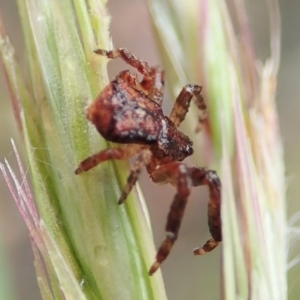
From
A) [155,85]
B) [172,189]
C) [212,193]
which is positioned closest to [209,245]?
[212,193]

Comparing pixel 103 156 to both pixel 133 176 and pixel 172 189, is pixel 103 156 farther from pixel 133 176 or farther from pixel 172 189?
pixel 172 189

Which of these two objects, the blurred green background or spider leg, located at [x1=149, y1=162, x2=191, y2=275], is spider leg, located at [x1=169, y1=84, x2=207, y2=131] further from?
the blurred green background

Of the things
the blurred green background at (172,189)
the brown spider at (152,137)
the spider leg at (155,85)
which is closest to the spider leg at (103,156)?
the brown spider at (152,137)

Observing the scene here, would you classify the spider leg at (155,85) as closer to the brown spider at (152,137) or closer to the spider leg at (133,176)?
the brown spider at (152,137)

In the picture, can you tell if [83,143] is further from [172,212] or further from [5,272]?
[5,272]

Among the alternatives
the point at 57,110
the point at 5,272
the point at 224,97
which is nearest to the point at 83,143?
the point at 57,110

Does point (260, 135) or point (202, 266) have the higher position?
point (260, 135)
